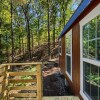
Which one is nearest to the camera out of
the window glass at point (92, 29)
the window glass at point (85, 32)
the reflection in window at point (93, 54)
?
the reflection in window at point (93, 54)

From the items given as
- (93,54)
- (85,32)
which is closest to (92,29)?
(93,54)

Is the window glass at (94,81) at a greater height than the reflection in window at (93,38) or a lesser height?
lesser

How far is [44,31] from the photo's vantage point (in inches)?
1115

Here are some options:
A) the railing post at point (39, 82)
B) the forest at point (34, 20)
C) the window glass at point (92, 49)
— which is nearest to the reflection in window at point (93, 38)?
the window glass at point (92, 49)

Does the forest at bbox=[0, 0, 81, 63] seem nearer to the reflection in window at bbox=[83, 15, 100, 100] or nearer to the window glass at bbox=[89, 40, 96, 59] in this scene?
the reflection in window at bbox=[83, 15, 100, 100]

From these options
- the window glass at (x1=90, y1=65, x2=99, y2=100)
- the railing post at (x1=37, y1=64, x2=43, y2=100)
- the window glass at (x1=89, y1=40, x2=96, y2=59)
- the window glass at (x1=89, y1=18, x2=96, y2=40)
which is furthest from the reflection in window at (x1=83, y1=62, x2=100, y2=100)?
the railing post at (x1=37, y1=64, x2=43, y2=100)

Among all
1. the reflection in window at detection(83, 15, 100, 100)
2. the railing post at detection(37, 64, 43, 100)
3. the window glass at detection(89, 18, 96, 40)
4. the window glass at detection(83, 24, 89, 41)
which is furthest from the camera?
the railing post at detection(37, 64, 43, 100)

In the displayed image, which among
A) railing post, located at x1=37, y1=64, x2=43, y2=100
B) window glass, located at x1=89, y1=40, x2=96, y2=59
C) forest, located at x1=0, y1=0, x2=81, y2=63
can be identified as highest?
forest, located at x1=0, y1=0, x2=81, y2=63

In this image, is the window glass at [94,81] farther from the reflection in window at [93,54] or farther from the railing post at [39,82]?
the railing post at [39,82]

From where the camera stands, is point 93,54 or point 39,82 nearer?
point 93,54

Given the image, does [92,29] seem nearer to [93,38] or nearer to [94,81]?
[93,38]

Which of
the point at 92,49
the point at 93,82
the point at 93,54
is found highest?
the point at 92,49

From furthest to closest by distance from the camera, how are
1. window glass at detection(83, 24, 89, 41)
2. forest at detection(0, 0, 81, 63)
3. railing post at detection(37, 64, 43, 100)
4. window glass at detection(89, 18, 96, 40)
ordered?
forest at detection(0, 0, 81, 63), railing post at detection(37, 64, 43, 100), window glass at detection(83, 24, 89, 41), window glass at detection(89, 18, 96, 40)

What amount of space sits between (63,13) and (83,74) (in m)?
20.6
